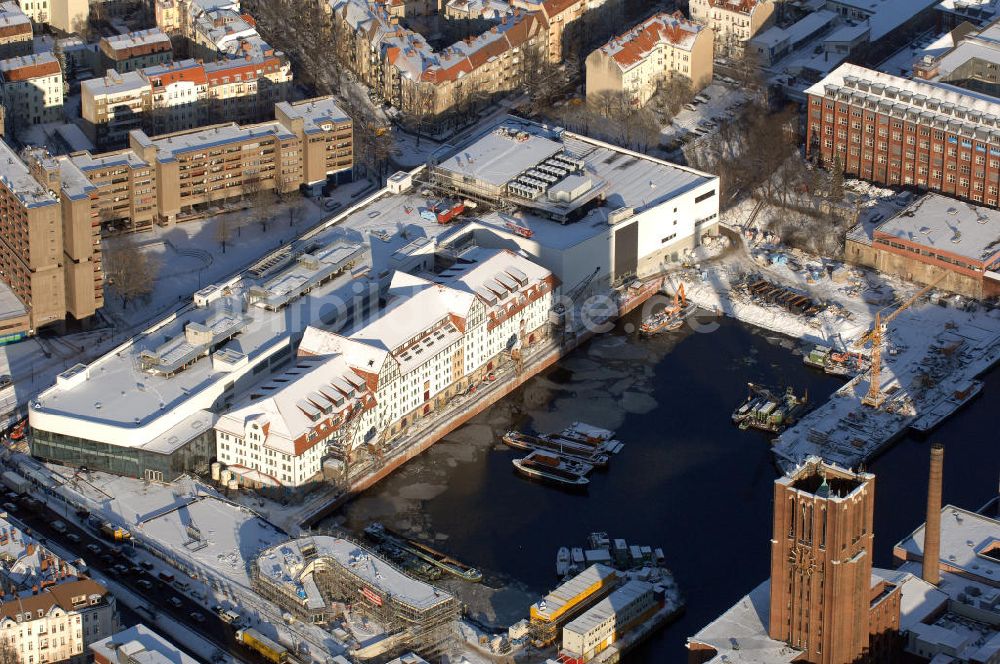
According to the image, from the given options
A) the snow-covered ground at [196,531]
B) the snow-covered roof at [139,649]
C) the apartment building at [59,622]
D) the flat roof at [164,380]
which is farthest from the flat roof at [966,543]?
the apartment building at [59,622]

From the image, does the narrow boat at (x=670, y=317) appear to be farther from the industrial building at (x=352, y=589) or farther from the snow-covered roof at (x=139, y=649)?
the snow-covered roof at (x=139, y=649)

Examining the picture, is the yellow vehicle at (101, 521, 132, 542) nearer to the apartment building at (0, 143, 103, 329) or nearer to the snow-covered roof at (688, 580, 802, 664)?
the apartment building at (0, 143, 103, 329)

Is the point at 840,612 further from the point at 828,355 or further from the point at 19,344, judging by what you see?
the point at 19,344

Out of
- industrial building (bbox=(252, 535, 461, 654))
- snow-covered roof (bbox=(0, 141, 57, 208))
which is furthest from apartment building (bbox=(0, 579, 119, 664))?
snow-covered roof (bbox=(0, 141, 57, 208))

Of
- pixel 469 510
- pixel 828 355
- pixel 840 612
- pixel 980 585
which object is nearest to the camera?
pixel 840 612

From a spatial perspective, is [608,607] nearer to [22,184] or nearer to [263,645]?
[263,645]

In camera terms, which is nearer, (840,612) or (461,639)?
(840,612)

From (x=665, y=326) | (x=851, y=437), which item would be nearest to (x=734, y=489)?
(x=851, y=437)
